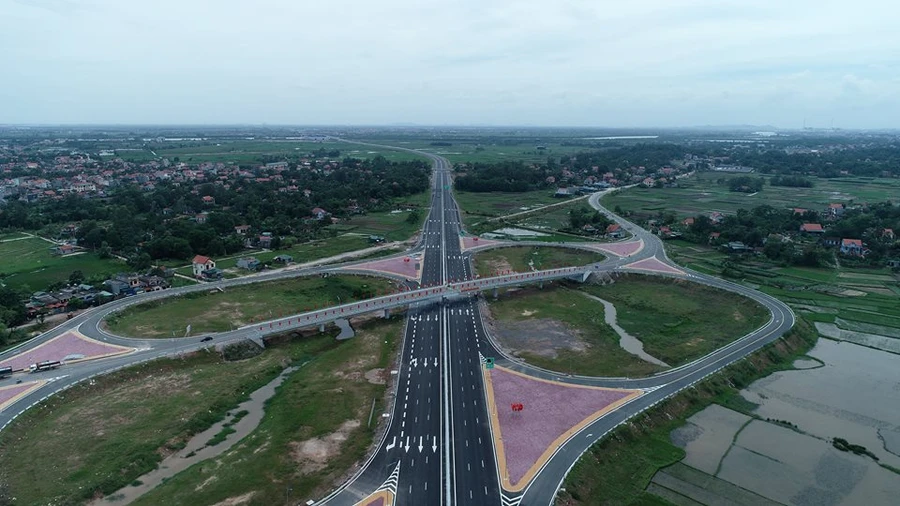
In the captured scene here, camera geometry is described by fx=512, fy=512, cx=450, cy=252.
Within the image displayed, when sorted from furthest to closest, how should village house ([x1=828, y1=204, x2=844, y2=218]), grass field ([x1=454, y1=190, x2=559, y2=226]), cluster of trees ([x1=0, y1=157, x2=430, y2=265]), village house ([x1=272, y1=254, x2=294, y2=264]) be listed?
grass field ([x1=454, y1=190, x2=559, y2=226]) → village house ([x1=828, y1=204, x2=844, y2=218]) → cluster of trees ([x1=0, y1=157, x2=430, y2=265]) → village house ([x1=272, y1=254, x2=294, y2=264])

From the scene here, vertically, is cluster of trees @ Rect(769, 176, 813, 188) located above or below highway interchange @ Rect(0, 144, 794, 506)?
above

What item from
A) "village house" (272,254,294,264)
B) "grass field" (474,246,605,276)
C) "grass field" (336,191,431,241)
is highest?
"grass field" (336,191,431,241)

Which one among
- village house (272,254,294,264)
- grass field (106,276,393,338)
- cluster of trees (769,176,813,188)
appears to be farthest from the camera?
cluster of trees (769,176,813,188)

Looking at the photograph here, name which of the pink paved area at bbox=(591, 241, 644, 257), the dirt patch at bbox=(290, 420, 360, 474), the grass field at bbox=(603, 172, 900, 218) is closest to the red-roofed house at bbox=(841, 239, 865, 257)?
the pink paved area at bbox=(591, 241, 644, 257)

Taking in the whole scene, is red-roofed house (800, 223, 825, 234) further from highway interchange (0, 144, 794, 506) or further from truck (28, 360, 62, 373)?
truck (28, 360, 62, 373)

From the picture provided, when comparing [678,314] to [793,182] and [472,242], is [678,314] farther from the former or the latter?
[793,182]

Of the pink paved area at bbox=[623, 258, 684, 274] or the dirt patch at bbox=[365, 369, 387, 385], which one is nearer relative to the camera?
the dirt patch at bbox=[365, 369, 387, 385]
